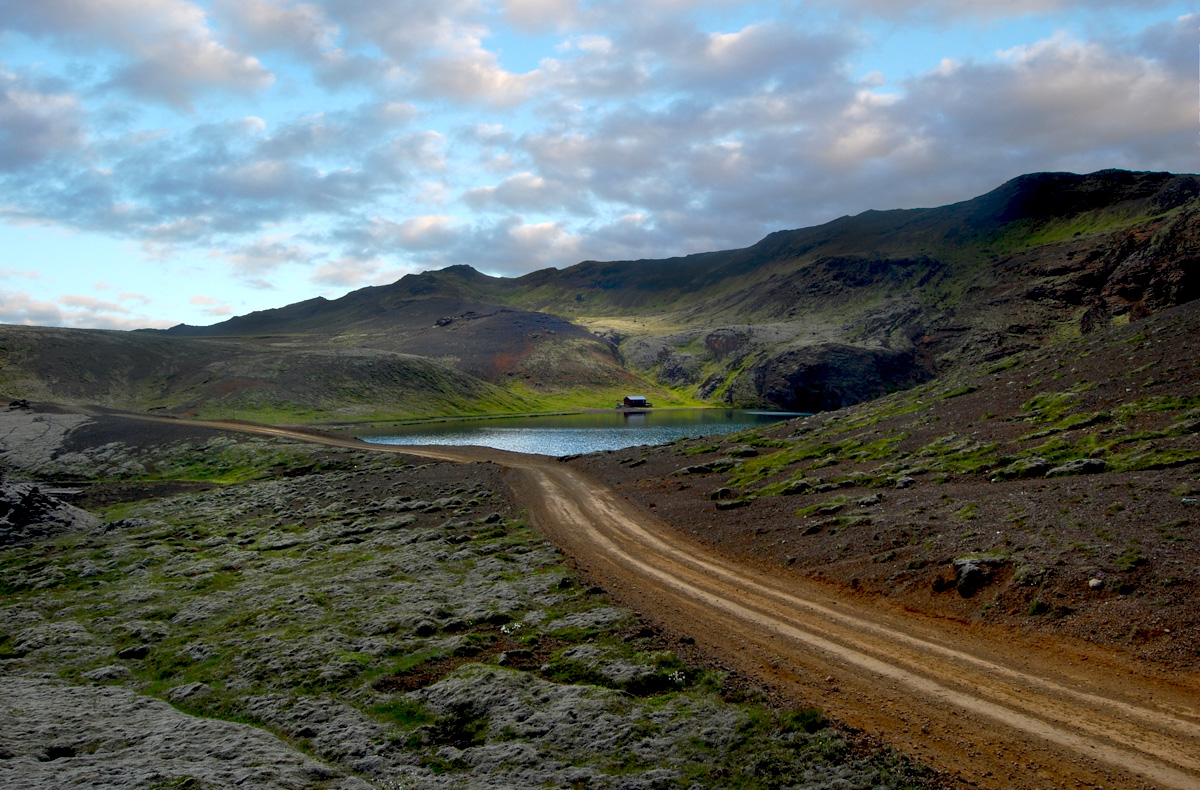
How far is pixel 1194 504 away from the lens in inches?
863

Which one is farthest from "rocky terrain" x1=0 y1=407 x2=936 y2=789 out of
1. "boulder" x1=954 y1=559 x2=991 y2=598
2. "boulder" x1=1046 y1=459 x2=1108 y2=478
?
"boulder" x1=1046 y1=459 x2=1108 y2=478

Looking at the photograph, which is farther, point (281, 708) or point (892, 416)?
point (892, 416)

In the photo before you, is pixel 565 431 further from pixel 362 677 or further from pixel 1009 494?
pixel 362 677

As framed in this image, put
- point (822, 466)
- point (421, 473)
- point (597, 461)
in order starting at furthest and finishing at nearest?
point (597, 461) → point (421, 473) → point (822, 466)

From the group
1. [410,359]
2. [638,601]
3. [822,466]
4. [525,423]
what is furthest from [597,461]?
[410,359]

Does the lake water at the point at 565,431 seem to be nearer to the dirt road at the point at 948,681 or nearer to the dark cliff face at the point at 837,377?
the dark cliff face at the point at 837,377

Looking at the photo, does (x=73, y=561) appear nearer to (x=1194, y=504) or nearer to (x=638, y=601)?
(x=638, y=601)

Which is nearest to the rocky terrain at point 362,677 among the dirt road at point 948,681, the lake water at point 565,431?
the dirt road at point 948,681

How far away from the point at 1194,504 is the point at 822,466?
→ 2256cm

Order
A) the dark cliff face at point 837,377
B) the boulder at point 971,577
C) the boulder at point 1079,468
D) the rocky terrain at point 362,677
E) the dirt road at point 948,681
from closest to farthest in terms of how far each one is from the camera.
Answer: the dirt road at point 948,681
the rocky terrain at point 362,677
the boulder at point 971,577
the boulder at point 1079,468
the dark cliff face at point 837,377

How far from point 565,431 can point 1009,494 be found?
94774mm

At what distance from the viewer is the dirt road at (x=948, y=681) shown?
12.3 m

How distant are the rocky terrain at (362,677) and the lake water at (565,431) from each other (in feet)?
174

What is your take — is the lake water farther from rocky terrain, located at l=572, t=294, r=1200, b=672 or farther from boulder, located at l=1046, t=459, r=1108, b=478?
boulder, located at l=1046, t=459, r=1108, b=478
